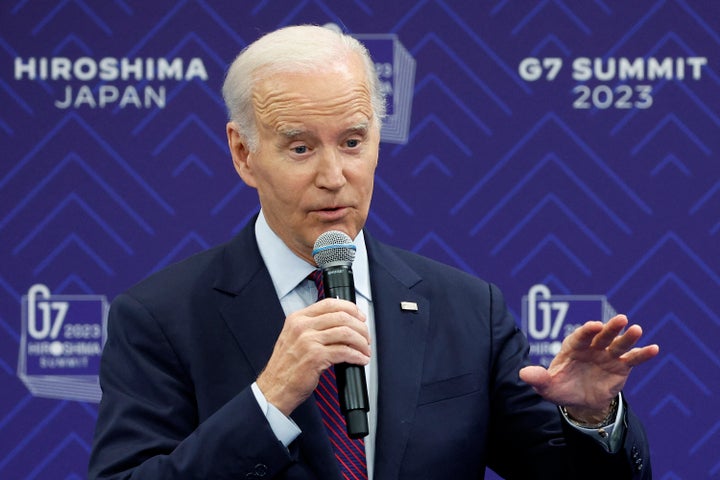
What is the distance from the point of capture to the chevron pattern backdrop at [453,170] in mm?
3258

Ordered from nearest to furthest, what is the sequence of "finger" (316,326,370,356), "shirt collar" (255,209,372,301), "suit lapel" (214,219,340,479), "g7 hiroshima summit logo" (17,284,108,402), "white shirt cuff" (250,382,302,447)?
"finger" (316,326,370,356)
"white shirt cuff" (250,382,302,447)
"suit lapel" (214,219,340,479)
"shirt collar" (255,209,372,301)
"g7 hiroshima summit logo" (17,284,108,402)

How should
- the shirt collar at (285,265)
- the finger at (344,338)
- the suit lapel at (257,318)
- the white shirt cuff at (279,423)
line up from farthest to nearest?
the shirt collar at (285,265)
the suit lapel at (257,318)
the white shirt cuff at (279,423)
the finger at (344,338)

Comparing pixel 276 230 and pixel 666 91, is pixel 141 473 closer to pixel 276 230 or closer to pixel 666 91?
pixel 276 230

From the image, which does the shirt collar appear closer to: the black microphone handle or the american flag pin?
the american flag pin

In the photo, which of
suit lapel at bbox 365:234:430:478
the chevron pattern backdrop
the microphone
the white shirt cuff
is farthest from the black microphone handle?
the chevron pattern backdrop

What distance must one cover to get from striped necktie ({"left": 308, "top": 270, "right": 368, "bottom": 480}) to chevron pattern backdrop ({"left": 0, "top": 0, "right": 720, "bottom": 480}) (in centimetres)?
141

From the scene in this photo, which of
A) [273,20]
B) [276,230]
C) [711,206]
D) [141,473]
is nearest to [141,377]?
[141,473]

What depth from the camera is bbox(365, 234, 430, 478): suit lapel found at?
1.82 meters

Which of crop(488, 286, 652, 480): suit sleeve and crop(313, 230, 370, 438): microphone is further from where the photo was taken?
crop(488, 286, 652, 480): suit sleeve

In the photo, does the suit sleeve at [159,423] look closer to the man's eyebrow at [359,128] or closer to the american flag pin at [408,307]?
the american flag pin at [408,307]

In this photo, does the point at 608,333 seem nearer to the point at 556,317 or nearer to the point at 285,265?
the point at 285,265

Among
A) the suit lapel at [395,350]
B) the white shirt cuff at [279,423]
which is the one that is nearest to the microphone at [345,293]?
the white shirt cuff at [279,423]

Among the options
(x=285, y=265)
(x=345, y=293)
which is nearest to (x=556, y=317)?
(x=285, y=265)

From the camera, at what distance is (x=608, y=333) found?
5.55 feet
